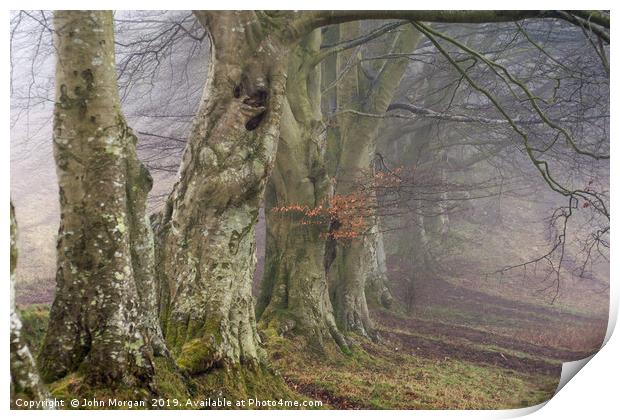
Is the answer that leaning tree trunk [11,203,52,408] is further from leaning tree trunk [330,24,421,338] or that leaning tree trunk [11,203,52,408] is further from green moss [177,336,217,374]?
leaning tree trunk [330,24,421,338]

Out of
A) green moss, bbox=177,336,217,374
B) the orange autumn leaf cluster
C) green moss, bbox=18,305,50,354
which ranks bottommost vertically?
green moss, bbox=177,336,217,374

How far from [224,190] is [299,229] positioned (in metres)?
2.20

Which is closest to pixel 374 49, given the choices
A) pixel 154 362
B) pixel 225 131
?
pixel 225 131

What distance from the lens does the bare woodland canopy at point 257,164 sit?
439 centimetres

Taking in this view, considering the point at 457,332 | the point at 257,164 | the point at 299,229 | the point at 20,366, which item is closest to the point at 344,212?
the point at 299,229

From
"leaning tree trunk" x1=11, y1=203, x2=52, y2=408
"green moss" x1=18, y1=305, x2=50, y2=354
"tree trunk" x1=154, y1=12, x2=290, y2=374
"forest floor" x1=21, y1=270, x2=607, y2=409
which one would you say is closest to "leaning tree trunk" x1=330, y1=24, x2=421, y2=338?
"forest floor" x1=21, y1=270, x2=607, y2=409

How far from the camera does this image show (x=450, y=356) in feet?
26.4

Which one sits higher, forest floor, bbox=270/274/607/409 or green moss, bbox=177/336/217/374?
green moss, bbox=177/336/217/374

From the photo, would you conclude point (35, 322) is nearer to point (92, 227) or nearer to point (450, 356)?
point (92, 227)

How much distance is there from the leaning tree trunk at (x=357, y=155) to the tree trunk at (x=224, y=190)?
262cm

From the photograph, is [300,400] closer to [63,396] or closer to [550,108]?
[63,396]

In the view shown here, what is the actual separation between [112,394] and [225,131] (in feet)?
7.51

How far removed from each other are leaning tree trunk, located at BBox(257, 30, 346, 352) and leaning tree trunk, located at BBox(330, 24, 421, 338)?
71 cm

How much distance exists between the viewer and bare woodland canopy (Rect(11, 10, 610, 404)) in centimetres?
439
